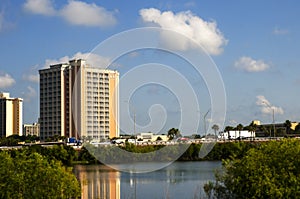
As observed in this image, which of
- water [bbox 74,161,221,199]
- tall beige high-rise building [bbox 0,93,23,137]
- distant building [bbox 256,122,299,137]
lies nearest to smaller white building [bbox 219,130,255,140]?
distant building [bbox 256,122,299,137]

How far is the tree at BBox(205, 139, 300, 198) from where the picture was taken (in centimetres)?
2072

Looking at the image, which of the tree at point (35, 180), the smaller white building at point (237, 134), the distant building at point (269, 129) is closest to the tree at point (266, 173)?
the tree at point (35, 180)

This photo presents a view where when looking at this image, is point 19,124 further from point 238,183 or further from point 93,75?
point 238,183

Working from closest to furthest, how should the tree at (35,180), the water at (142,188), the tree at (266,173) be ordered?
the tree at (266,173) < the tree at (35,180) < the water at (142,188)

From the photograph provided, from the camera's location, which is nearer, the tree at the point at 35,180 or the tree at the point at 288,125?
the tree at the point at 35,180

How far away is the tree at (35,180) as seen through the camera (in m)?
22.9

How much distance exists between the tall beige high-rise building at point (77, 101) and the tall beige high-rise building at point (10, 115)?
148 ft

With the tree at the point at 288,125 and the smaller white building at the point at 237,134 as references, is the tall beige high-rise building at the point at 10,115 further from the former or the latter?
the tree at the point at 288,125

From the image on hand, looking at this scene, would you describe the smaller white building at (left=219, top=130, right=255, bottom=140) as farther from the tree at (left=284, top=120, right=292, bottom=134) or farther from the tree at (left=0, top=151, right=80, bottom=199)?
the tree at (left=0, top=151, right=80, bottom=199)

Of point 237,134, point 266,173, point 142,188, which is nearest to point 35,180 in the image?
point 266,173

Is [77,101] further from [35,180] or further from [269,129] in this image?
[35,180]

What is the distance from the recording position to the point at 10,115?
609ft

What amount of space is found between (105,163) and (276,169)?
7118 centimetres

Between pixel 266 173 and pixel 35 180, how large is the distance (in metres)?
9.28
